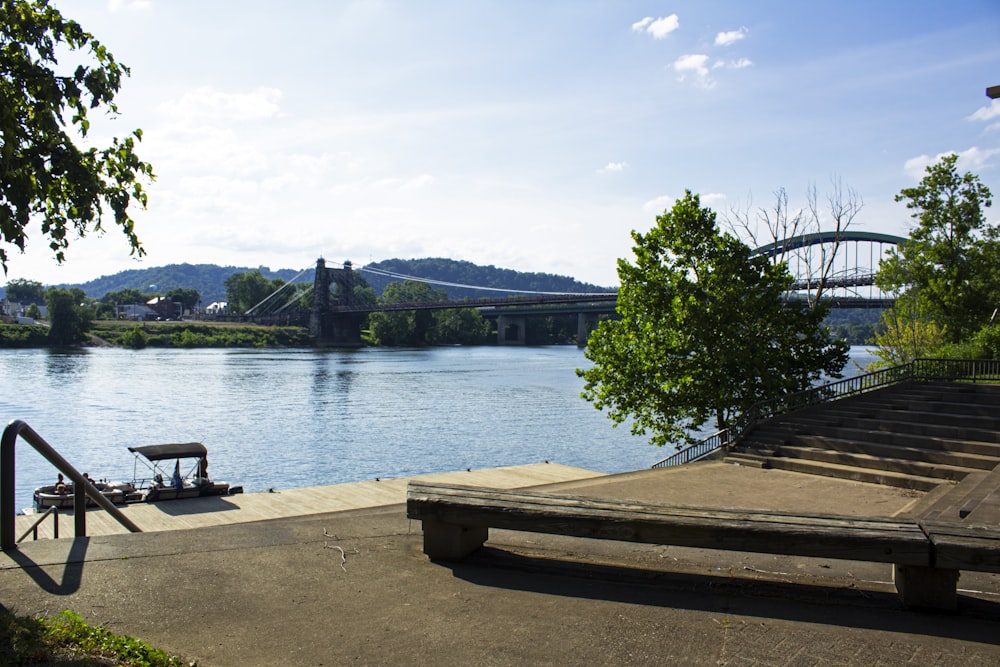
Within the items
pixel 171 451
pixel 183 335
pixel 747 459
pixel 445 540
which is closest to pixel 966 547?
pixel 445 540

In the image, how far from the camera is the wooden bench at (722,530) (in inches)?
179

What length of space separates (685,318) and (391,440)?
19.6 m

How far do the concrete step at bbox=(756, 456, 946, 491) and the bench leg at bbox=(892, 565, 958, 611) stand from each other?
933cm

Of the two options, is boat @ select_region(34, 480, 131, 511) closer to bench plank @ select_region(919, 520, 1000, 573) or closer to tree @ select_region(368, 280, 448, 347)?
bench plank @ select_region(919, 520, 1000, 573)

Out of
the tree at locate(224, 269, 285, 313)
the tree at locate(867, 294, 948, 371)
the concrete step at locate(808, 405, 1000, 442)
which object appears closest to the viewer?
the concrete step at locate(808, 405, 1000, 442)

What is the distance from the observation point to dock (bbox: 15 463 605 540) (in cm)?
1884

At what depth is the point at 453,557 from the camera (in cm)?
562

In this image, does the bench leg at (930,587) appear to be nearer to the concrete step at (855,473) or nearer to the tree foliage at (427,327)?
the concrete step at (855,473)

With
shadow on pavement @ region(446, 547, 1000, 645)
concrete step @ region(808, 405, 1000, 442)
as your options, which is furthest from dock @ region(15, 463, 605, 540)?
shadow on pavement @ region(446, 547, 1000, 645)

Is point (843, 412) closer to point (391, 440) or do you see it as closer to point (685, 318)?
point (685, 318)

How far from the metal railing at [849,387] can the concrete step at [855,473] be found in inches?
85.1

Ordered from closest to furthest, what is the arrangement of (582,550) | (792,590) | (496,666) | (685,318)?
1. (496,666)
2. (792,590)
3. (582,550)
4. (685,318)

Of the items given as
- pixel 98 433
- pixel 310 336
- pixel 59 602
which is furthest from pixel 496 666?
pixel 310 336

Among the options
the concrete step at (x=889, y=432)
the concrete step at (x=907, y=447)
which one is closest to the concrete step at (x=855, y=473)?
the concrete step at (x=907, y=447)
